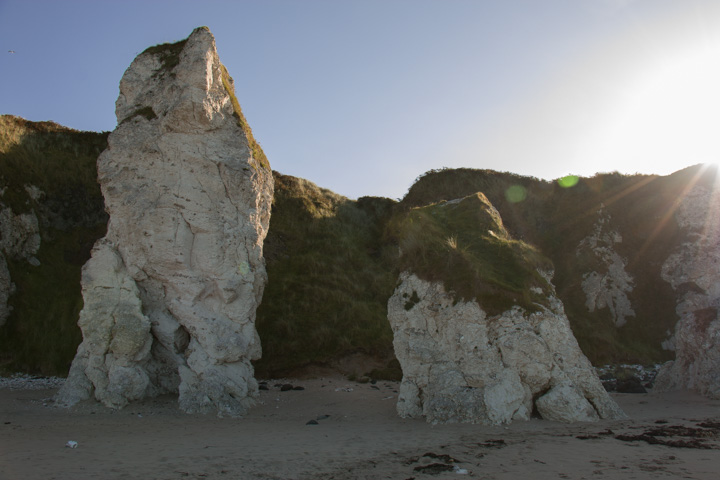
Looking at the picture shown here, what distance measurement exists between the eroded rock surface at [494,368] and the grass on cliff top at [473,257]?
0.30 meters

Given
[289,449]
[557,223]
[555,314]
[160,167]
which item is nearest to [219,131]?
[160,167]

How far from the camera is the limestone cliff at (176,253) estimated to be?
11.4m

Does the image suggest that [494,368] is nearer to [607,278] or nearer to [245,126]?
[245,126]

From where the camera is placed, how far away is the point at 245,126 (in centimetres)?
1373

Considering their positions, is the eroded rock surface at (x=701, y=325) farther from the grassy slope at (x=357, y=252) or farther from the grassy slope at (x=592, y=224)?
the grassy slope at (x=357, y=252)

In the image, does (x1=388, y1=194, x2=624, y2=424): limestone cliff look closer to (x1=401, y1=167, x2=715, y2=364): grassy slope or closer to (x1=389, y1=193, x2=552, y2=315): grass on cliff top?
(x1=389, y1=193, x2=552, y2=315): grass on cliff top

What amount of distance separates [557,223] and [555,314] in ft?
54.1

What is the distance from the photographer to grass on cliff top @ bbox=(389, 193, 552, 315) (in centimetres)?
1022

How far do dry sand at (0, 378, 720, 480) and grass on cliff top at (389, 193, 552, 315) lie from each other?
106 inches

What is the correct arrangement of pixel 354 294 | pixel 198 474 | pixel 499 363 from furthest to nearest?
pixel 354 294
pixel 499 363
pixel 198 474

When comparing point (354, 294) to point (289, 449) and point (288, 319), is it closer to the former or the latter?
point (288, 319)

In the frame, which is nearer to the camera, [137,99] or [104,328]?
[104,328]

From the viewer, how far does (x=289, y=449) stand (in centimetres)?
729

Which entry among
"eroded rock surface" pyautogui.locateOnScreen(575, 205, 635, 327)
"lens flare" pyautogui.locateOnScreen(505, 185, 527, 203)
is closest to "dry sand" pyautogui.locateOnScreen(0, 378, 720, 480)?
"eroded rock surface" pyautogui.locateOnScreen(575, 205, 635, 327)
